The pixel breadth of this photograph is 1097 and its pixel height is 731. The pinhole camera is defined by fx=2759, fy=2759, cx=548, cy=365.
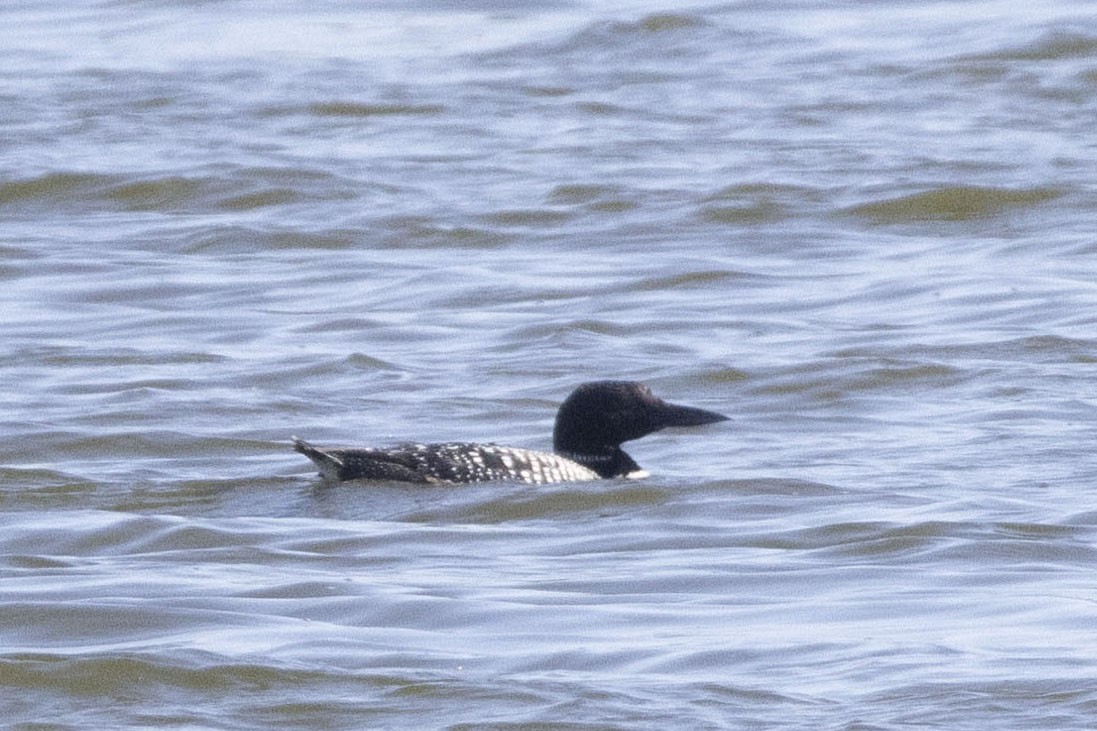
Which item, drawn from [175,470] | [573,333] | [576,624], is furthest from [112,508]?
[573,333]

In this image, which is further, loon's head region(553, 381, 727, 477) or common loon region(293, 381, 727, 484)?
loon's head region(553, 381, 727, 477)

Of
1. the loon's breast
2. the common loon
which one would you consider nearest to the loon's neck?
the common loon

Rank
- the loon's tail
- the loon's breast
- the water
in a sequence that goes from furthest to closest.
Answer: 1. the loon's breast
2. the loon's tail
3. the water

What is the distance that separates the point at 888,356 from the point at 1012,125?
6.58 meters

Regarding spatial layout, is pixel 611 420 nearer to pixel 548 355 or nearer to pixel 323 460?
pixel 323 460

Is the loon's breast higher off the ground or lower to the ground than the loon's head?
higher


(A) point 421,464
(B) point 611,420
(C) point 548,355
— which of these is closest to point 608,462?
(B) point 611,420

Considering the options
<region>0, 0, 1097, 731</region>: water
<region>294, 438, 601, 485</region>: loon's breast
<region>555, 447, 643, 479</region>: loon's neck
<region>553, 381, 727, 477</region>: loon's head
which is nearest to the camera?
<region>0, 0, 1097, 731</region>: water

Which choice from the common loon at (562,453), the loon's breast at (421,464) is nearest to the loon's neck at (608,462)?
the common loon at (562,453)

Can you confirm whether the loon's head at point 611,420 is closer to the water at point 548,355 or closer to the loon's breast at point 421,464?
the water at point 548,355

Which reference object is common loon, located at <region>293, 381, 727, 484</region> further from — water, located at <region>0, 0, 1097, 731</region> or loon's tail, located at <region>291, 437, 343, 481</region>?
water, located at <region>0, 0, 1097, 731</region>

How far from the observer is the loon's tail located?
29.7 feet

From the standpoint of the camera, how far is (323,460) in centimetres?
916

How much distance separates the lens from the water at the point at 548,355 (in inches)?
249
